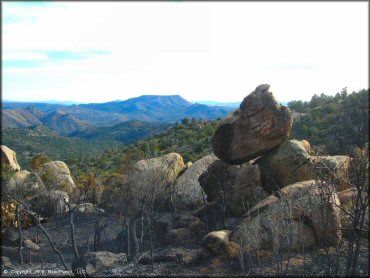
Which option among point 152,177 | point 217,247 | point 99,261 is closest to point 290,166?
point 217,247

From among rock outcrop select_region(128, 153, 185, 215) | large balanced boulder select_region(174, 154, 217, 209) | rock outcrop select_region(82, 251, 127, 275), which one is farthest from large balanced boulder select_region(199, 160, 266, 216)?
rock outcrop select_region(82, 251, 127, 275)

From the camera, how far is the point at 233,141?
1761 centimetres

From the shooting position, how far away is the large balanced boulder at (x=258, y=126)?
1700 cm

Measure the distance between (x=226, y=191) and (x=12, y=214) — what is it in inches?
430

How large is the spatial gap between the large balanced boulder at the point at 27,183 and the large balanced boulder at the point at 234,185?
429 inches

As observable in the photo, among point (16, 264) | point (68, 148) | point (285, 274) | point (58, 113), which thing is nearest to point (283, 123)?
point (285, 274)

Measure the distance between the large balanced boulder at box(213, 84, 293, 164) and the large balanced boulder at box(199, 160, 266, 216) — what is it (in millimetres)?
522

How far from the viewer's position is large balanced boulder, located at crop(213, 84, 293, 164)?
1700 cm

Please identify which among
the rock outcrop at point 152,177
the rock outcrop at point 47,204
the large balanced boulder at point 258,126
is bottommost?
the rock outcrop at point 47,204

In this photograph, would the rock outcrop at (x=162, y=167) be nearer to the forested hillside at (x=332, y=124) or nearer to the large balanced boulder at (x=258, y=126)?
the large balanced boulder at (x=258, y=126)

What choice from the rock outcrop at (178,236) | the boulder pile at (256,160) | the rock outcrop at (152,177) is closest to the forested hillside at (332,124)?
the boulder pile at (256,160)

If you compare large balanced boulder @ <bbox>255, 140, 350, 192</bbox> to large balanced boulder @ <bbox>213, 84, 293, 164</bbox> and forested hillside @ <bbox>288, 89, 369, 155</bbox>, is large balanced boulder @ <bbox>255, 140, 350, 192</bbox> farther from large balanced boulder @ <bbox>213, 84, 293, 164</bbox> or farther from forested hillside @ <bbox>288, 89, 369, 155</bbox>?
forested hillside @ <bbox>288, 89, 369, 155</bbox>

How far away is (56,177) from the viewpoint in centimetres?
2605

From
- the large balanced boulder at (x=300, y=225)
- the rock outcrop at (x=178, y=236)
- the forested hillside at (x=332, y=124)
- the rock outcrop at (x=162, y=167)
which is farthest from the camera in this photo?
the forested hillside at (x=332, y=124)
